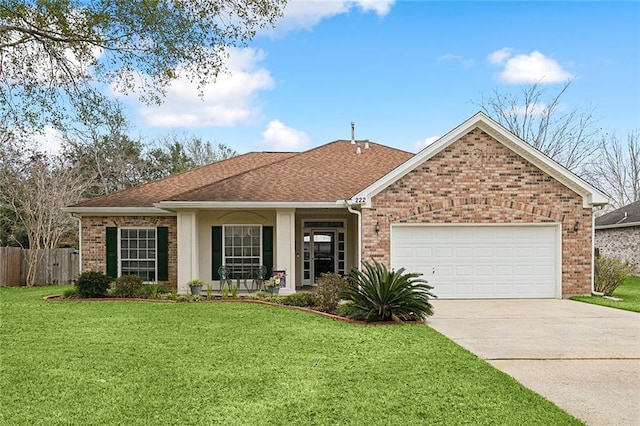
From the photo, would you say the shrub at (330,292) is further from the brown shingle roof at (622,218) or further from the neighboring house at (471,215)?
the brown shingle roof at (622,218)

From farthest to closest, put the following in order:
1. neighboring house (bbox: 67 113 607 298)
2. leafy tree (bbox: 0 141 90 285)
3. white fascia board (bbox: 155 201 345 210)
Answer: leafy tree (bbox: 0 141 90 285) → white fascia board (bbox: 155 201 345 210) → neighboring house (bbox: 67 113 607 298)

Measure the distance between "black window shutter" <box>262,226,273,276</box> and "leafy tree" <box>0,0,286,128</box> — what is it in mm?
5545

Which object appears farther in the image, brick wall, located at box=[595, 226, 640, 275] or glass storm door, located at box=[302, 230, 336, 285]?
brick wall, located at box=[595, 226, 640, 275]

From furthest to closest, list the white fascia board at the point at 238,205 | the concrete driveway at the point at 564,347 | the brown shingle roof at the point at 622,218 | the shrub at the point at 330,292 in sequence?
1. the brown shingle roof at the point at 622,218
2. the white fascia board at the point at 238,205
3. the shrub at the point at 330,292
4. the concrete driveway at the point at 564,347

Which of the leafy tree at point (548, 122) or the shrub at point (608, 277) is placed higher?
the leafy tree at point (548, 122)

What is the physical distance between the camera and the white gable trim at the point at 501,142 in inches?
555

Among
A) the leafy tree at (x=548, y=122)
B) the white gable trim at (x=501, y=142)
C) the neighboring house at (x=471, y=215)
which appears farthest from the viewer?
the leafy tree at (x=548, y=122)

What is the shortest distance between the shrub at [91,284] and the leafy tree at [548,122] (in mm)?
27180

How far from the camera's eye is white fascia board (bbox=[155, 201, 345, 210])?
15234mm

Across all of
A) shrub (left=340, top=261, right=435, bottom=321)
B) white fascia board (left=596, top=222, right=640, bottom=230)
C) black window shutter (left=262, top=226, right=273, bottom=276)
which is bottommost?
shrub (left=340, top=261, right=435, bottom=321)

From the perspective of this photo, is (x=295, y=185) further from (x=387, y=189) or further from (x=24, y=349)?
(x=24, y=349)

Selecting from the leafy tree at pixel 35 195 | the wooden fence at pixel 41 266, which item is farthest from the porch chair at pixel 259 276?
the leafy tree at pixel 35 195

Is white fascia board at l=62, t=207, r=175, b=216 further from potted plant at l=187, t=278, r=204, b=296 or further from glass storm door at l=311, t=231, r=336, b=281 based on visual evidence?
glass storm door at l=311, t=231, r=336, b=281

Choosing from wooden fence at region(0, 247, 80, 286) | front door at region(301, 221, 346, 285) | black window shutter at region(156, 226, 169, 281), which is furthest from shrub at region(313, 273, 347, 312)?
wooden fence at region(0, 247, 80, 286)
